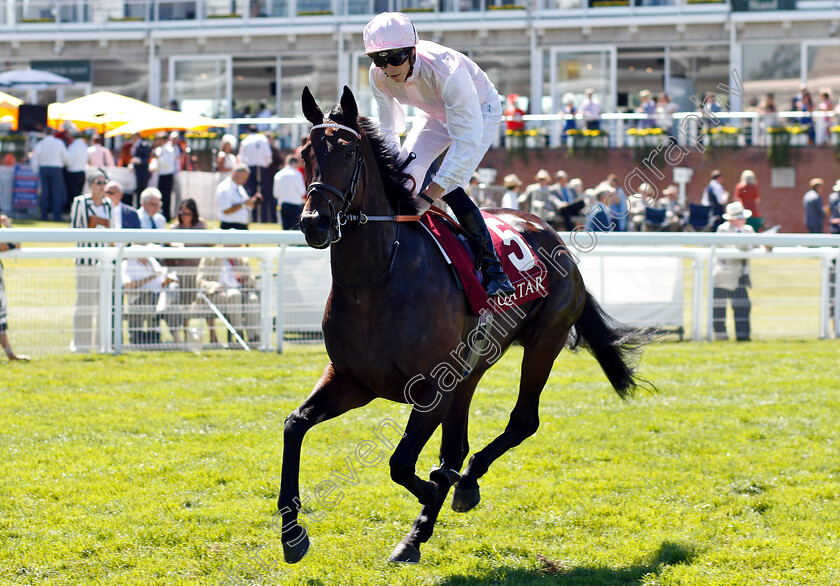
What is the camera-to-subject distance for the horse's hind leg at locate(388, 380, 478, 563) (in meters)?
4.00

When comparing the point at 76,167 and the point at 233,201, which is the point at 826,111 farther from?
the point at 76,167

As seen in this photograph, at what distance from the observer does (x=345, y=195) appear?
3.61 metres

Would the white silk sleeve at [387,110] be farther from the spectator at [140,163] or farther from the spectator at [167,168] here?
the spectator at [140,163]

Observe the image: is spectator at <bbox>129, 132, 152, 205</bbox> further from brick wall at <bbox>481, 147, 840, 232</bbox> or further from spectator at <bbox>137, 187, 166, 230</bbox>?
brick wall at <bbox>481, 147, 840, 232</bbox>

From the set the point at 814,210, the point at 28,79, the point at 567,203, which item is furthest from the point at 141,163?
the point at 814,210

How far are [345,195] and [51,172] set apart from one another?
14.0m

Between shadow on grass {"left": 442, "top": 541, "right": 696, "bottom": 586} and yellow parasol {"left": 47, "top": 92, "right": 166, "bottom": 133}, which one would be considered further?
yellow parasol {"left": 47, "top": 92, "right": 166, "bottom": 133}

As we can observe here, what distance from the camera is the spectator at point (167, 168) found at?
51.5 ft

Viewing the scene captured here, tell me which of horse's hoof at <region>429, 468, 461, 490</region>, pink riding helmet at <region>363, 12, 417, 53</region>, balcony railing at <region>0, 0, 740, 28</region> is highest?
balcony railing at <region>0, 0, 740, 28</region>

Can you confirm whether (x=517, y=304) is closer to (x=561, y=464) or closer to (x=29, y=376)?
(x=561, y=464)

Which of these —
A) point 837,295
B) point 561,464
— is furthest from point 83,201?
Answer: point 837,295

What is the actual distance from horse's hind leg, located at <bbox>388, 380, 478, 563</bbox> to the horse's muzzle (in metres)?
1.28

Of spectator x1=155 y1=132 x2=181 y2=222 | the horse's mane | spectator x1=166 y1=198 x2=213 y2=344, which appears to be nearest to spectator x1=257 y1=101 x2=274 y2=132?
spectator x1=155 y1=132 x2=181 y2=222

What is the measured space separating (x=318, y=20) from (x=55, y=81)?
7.70 metres
